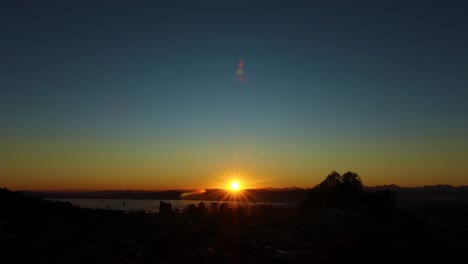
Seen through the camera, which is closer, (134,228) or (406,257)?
(406,257)

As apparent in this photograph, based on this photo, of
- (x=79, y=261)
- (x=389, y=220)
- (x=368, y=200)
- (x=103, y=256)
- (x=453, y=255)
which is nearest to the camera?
(x=79, y=261)

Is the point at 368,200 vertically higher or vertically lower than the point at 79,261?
higher

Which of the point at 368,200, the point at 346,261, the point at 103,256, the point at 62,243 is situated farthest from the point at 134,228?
the point at 368,200

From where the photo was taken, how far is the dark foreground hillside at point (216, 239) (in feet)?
136

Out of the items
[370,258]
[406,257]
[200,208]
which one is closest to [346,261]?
[370,258]

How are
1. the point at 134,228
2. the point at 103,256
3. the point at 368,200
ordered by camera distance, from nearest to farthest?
the point at 103,256
the point at 134,228
the point at 368,200

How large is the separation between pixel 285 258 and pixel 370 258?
7372 millimetres

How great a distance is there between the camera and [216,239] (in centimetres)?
5766

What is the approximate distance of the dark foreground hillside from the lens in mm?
41344

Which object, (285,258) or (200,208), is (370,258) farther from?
(200,208)

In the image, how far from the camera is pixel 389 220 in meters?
83.7

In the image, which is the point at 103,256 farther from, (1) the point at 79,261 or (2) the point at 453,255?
(2) the point at 453,255

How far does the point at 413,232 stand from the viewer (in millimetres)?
70000

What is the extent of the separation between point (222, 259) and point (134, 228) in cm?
2727
